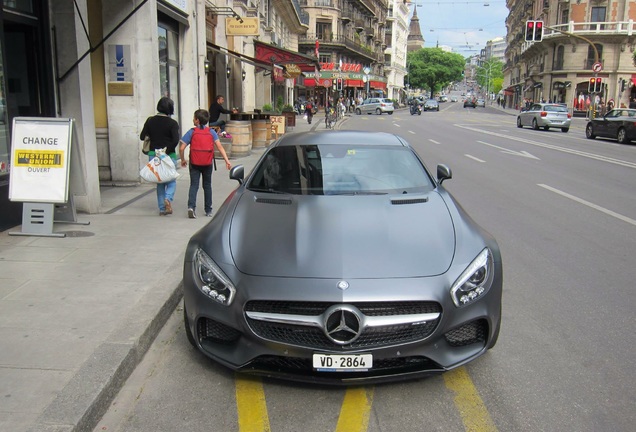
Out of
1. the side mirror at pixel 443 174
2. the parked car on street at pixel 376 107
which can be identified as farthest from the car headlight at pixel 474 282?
the parked car on street at pixel 376 107

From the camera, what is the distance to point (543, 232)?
307 inches

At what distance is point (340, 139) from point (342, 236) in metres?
1.99

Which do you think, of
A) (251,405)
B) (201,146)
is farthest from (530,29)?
(251,405)

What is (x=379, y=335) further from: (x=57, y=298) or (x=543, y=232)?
(x=543, y=232)

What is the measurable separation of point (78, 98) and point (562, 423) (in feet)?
23.9

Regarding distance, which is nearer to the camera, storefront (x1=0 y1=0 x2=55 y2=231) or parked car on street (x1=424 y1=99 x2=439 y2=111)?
storefront (x1=0 y1=0 x2=55 y2=231)

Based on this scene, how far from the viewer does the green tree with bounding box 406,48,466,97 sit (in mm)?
133025

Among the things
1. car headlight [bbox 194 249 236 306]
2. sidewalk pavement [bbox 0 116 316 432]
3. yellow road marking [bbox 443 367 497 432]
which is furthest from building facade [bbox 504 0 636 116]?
car headlight [bbox 194 249 236 306]

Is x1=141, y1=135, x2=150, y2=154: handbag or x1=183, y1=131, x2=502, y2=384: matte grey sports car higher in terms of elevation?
x1=141, y1=135, x2=150, y2=154: handbag

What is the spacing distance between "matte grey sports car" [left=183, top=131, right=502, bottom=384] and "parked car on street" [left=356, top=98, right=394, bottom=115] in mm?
54367

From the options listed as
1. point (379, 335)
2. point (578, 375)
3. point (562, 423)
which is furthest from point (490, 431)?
point (578, 375)

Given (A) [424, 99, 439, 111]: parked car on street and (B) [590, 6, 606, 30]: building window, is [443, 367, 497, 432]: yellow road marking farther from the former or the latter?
(B) [590, 6, 606, 30]: building window

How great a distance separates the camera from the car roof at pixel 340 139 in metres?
5.40

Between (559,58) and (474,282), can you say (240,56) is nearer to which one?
(474,282)
